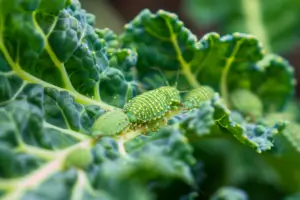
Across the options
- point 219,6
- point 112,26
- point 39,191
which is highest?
point 112,26

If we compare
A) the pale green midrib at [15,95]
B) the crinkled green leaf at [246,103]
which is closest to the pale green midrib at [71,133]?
the pale green midrib at [15,95]

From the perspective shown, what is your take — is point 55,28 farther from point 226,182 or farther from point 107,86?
point 226,182

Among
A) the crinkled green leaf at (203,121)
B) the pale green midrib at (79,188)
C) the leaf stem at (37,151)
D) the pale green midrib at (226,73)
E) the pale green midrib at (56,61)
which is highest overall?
the pale green midrib at (226,73)

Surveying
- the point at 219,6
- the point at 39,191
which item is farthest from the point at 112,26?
the point at 39,191

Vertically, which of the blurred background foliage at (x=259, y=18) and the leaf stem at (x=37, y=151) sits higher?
the blurred background foliage at (x=259, y=18)

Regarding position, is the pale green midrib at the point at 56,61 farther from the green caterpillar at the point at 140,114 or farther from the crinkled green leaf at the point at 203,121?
the crinkled green leaf at the point at 203,121
